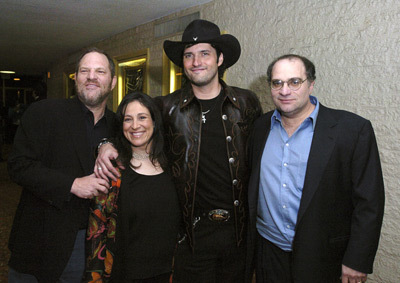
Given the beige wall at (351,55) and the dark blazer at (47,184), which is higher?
the beige wall at (351,55)

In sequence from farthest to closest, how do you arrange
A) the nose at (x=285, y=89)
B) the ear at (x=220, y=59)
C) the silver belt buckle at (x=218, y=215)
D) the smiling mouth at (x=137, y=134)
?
1. the ear at (x=220, y=59)
2. the silver belt buckle at (x=218, y=215)
3. the smiling mouth at (x=137, y=134)
4. the nose at (x=285, y=89)

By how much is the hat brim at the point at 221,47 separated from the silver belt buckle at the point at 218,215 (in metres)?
1.05

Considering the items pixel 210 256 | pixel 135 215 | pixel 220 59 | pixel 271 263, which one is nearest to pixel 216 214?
pixel 210 256

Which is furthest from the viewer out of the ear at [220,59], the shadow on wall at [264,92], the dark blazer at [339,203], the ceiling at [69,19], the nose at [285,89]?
the ceiling at [69,19]

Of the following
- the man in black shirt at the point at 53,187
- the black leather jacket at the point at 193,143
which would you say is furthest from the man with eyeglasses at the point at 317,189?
A: the man in black shirt at the point at 53,187

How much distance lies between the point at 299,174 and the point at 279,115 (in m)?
0.37

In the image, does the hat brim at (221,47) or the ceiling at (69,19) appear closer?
the hat brim at (221,47)

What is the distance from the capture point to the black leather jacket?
A: 1951 millimetres

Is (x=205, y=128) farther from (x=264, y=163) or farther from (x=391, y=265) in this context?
(x=391, y=265)

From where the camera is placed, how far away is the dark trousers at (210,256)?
77.0 inches

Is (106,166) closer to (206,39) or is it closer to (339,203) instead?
(206,39)

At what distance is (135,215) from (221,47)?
1.25 m

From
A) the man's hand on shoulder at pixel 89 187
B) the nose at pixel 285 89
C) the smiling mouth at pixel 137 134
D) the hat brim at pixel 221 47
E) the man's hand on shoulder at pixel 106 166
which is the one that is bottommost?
the man's hand on shoulder at pixel 89 187

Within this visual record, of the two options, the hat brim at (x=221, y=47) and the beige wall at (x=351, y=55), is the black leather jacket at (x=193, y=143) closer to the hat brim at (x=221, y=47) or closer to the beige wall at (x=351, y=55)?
the hat brim at (x=221, y=47)
